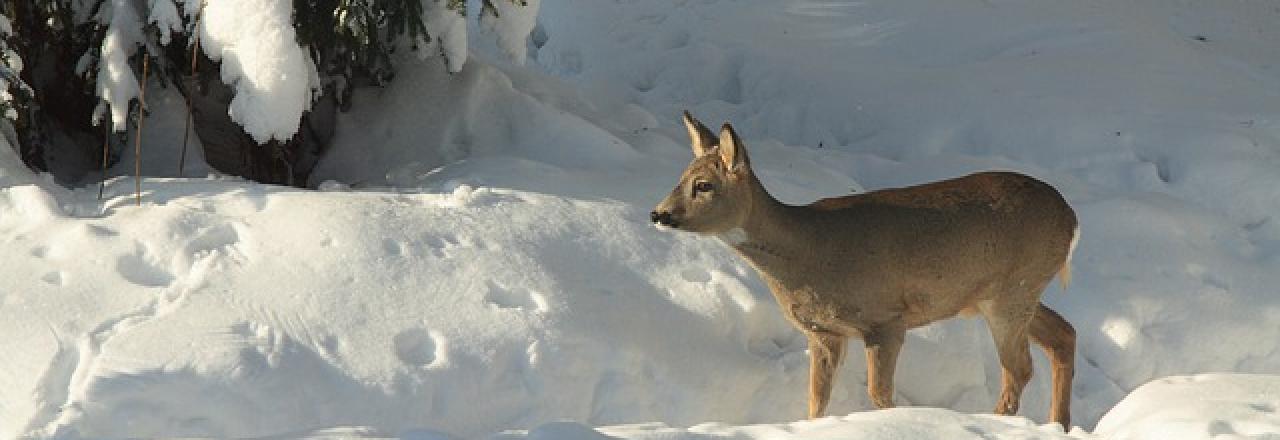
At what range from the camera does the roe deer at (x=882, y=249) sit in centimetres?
518

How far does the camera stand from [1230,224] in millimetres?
7184

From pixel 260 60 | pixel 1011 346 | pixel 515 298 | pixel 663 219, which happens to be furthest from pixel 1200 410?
pixel 260 60

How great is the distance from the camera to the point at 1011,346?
565 centimetres

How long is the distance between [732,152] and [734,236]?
1.00ft

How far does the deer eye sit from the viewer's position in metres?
5.09

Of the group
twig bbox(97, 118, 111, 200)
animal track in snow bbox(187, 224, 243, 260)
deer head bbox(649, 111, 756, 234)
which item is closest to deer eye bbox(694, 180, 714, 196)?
deer head bbox(649, 111, 756, 234)

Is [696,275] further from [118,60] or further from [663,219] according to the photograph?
[118,60]

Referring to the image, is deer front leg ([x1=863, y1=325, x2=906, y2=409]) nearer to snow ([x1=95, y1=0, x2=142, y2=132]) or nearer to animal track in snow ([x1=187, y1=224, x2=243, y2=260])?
animal track in snow ([x1=187, y1=224, x2=243, y2=260])

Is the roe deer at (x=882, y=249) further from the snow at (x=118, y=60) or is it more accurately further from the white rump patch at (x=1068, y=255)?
the snow at (x=118, y=60)

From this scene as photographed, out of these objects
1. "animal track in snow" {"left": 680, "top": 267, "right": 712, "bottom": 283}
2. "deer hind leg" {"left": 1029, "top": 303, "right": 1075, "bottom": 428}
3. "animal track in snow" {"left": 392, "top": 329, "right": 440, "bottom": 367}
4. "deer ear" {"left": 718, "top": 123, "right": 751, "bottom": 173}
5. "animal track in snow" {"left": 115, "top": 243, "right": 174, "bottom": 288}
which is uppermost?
"deer ear" {"left": 718, "top": 123, "right": 751, "bottom": 173}

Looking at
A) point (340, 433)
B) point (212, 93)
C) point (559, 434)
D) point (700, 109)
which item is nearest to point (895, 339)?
point (559, 434)

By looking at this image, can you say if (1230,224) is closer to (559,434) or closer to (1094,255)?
(1094,255)

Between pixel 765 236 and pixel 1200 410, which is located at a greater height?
pixel 765 236

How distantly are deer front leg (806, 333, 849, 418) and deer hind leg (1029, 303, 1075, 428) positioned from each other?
0.86 metres
